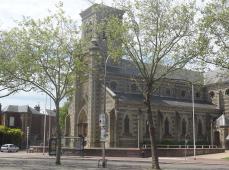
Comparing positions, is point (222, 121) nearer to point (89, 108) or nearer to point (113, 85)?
point (113, 85)

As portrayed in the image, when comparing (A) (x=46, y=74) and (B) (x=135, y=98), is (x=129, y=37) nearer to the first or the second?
(A) (x=46, y=74)

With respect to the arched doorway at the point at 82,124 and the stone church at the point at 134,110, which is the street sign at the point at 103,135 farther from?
the arched doorway at the point at 82,124

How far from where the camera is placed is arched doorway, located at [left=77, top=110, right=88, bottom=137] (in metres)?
72.2

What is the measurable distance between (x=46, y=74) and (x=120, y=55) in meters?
10.2

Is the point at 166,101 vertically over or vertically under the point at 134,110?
over

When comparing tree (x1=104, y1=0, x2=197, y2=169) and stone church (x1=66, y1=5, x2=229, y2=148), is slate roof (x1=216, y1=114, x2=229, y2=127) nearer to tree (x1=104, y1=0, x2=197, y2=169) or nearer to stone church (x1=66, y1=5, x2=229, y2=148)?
stone church (x1=66, y1=5, x2=229, y2=148)

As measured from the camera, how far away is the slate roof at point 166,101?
227 feet

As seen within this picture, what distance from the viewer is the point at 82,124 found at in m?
73.0

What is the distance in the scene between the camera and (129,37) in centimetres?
3092

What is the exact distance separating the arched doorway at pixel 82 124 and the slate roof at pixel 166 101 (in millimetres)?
7847

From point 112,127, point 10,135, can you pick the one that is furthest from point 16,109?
point 112,127

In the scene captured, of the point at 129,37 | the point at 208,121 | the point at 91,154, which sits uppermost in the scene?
the point at 129,37

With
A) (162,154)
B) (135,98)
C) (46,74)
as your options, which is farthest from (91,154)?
(46,74)

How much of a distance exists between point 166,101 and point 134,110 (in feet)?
32.3
